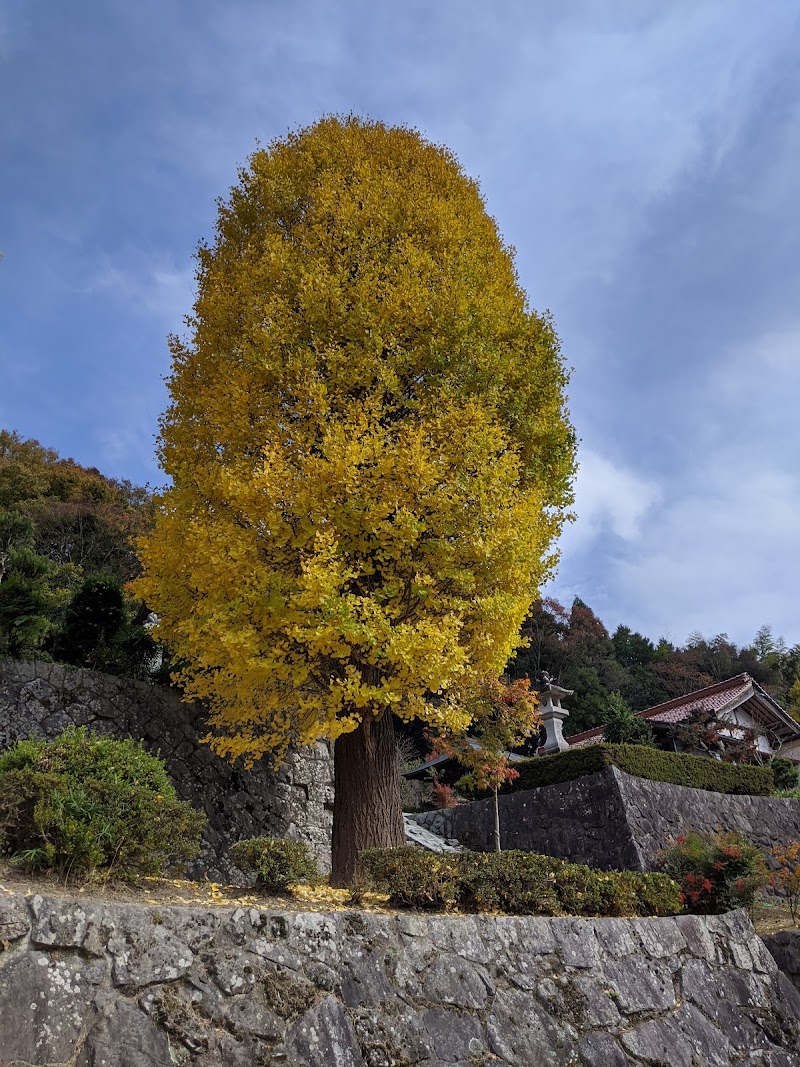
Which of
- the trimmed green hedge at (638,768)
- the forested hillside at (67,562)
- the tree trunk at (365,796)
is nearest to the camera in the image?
the tree trunk at (365,796)

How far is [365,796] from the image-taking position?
7.64 metres

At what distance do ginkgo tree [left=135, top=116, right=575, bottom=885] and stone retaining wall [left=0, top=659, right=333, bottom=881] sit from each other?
173 cm

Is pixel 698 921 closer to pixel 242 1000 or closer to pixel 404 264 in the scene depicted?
pixel 242 1000

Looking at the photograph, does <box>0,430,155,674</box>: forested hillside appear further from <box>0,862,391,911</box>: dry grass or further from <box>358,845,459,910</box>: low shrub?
<box>358,845,459,910</box>: low shrub

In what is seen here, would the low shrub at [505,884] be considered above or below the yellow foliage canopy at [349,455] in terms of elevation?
below

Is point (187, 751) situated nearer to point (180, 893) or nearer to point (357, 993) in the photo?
point (180, 893)

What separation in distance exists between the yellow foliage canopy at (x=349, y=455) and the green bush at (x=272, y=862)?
179 cm

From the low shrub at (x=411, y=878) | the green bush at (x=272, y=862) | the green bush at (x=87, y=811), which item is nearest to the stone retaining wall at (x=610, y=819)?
the low shrub at (x=411, y=878)

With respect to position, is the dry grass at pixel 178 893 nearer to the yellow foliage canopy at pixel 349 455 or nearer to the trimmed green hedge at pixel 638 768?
the yellow foliage canopy at pixel 349 455

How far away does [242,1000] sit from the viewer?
3.63m

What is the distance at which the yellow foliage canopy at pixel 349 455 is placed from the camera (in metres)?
6.94

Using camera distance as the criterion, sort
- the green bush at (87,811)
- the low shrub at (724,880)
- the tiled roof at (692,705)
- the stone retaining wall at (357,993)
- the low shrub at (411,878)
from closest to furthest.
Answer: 1. the stone retaining wall at (357,993)
2. the green bush at (87,811)
3. the low shrub at (411,878)
4. the low shrub at (724,880)
5. the tiled roof at (692,705)

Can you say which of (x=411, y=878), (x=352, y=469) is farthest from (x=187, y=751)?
(x=411, y=878)

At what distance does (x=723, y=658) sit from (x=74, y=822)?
4216cm
